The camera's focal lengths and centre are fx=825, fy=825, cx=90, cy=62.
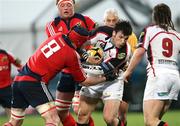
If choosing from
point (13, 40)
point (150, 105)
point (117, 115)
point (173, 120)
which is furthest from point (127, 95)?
point (13, 40)

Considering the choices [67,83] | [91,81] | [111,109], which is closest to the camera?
[91,81]

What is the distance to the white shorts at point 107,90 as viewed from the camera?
13586 millimetres

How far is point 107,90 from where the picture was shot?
44.7 ft

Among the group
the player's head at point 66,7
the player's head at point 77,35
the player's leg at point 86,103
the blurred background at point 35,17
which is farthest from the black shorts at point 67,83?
the blurred background at point 35,17

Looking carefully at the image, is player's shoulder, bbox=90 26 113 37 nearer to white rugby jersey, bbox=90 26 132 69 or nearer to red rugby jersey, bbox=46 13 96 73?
white rugby jersey, bbox=90 26 132 69

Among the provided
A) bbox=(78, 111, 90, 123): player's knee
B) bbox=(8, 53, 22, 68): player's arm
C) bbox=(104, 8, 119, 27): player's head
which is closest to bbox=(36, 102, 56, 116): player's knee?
bbox=(78, 111, 90, 123): player's knee

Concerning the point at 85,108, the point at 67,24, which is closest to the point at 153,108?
the point at 85,108

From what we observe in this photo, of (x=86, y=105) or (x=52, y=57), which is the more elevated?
(x=52, y=57)

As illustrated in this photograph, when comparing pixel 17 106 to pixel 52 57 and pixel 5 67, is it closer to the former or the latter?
pixel 52 57

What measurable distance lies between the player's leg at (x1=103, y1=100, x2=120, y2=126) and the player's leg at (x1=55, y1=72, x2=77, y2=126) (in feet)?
2.81

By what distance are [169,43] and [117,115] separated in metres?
2.09

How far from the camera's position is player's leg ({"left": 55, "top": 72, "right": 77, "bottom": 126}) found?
14.1 metres

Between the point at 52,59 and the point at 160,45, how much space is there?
5.35 feet

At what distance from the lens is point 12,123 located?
1242 cm
